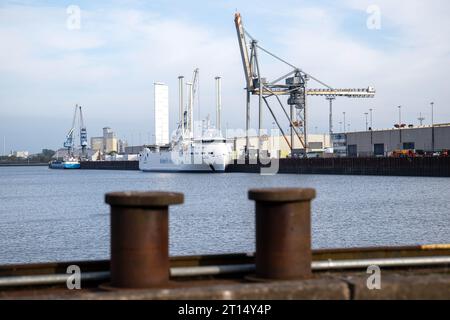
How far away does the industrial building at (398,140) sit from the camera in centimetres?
8562

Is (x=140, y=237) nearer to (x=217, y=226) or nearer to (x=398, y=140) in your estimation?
(x=217, y=226)

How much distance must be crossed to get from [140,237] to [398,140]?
303 feet

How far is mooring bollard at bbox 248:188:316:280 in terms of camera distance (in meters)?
4.30

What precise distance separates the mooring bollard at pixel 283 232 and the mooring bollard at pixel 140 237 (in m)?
0.61

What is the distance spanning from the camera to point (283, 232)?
4324 mm

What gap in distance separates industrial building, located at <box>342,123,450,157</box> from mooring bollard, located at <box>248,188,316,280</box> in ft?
273

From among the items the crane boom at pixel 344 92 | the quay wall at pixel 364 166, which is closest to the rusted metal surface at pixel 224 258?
the quay wall at pixel 364 166

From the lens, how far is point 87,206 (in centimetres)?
3834

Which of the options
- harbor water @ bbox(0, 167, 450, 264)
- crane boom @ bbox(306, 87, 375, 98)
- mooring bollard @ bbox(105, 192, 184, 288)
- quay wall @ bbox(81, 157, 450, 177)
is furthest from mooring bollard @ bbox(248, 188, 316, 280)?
crane boom @ bbox(306, 87, 375, 98)

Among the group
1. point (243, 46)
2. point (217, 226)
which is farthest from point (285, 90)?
point (217, 226)

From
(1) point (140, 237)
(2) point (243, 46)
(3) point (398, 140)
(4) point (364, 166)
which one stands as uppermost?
(2) point (243, 46)

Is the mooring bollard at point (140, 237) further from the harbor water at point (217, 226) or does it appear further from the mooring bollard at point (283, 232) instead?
the harbor water at point (217, 226)

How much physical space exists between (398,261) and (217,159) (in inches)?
3283
